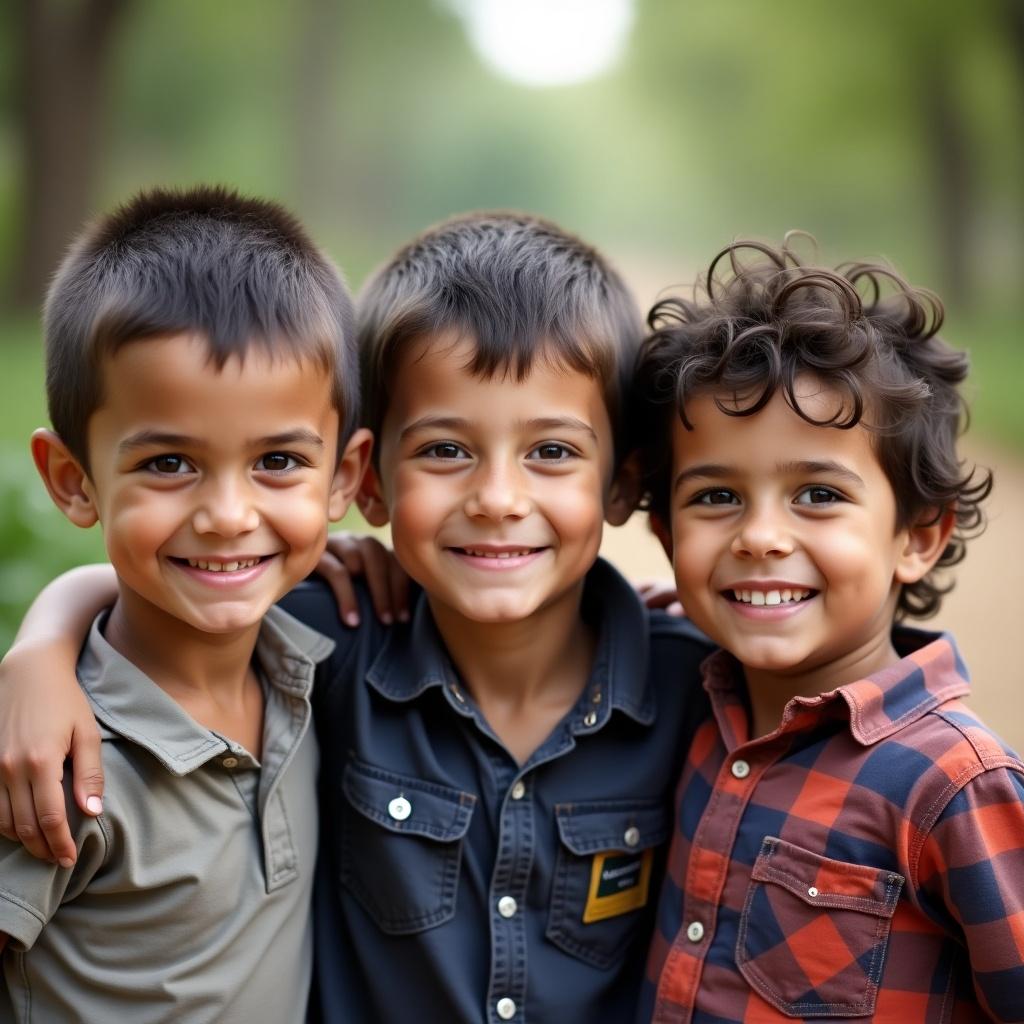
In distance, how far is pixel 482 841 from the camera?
6.34 feet

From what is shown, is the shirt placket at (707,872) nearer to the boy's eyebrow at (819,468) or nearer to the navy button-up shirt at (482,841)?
the navy button-up shirt at (482,841)

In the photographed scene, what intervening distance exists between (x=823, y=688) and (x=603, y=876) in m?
0.46

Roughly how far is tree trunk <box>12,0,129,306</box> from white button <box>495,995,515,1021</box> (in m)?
6.75

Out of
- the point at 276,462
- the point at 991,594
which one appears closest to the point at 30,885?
the point at 276,462

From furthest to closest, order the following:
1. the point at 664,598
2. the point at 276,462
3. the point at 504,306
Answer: the point at 664,598 → the point at 504,306 → the point at 276,462

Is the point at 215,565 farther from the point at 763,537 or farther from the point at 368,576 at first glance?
the point at 763,537

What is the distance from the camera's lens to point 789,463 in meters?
1.75

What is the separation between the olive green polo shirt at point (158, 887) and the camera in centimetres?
162

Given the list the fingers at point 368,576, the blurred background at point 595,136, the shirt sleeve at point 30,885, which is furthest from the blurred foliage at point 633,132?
the shirt sleeve at point 30,885

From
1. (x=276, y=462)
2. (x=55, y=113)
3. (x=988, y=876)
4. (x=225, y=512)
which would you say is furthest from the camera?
(x=55, y=113)

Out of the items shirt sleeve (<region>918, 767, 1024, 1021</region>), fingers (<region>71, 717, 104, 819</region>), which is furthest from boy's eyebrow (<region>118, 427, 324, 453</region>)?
shirt sleeve (<region>918, 767, 1024, 1021</region>)

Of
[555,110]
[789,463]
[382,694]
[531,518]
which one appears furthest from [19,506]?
[555,110]

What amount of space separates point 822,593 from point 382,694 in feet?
2.36

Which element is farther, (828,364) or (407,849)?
Answer: (407,849)
